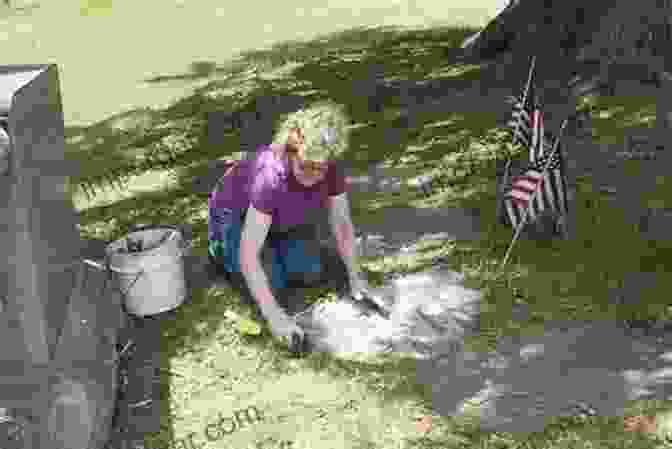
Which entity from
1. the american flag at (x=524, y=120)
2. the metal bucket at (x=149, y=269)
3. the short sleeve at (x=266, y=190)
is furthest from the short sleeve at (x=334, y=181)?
the american flag at (x=524, y=120)

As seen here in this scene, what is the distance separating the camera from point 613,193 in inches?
263

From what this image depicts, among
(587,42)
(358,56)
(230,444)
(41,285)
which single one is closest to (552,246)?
(230,444)

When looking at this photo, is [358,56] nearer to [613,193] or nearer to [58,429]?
[613,193]

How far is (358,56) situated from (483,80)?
2502 millimetres

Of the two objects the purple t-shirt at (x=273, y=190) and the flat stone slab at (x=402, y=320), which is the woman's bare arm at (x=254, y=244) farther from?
the flat stone slab at (x=402, y=320)

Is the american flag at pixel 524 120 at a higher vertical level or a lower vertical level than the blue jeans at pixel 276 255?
higher

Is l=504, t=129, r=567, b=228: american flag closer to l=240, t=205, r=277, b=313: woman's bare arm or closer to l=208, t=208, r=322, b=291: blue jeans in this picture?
l=208, t=208, r=322, b=291: blue jeans

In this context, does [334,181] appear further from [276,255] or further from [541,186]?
[541,186]

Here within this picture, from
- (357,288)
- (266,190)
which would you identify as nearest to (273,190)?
(266,190)

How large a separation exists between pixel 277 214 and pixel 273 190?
22.4 inches

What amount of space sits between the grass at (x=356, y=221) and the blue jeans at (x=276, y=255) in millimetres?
220

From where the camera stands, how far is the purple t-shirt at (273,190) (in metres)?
4.66

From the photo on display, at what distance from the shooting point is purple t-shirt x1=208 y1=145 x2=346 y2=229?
4660 mm

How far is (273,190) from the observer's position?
4648mm
